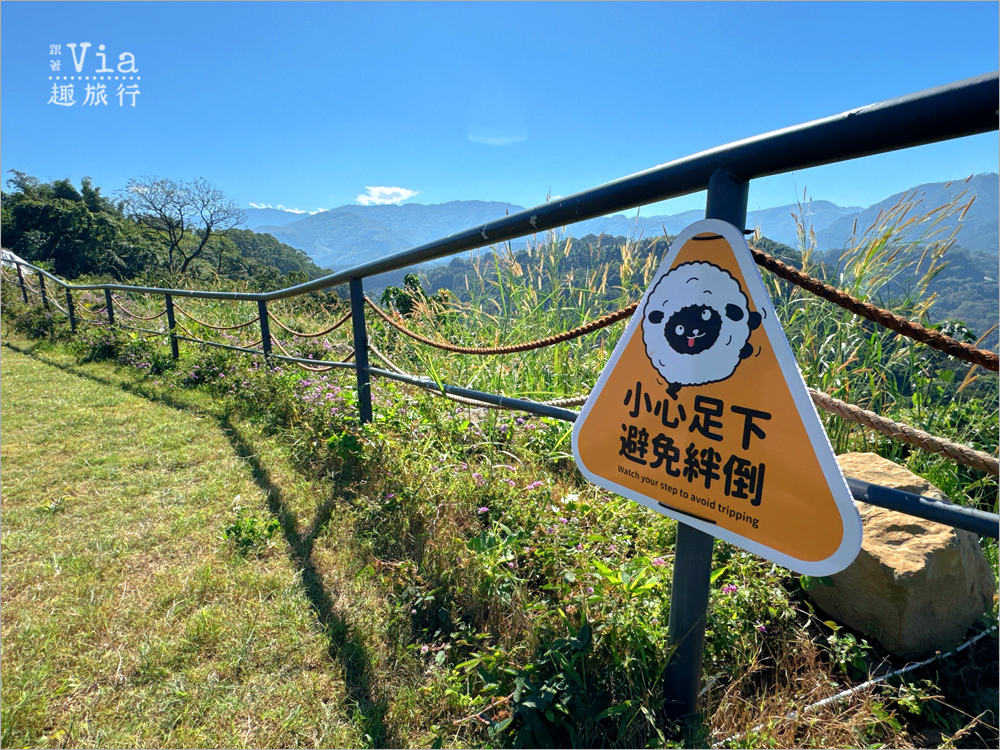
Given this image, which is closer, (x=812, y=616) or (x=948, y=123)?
(x=948, y=123)

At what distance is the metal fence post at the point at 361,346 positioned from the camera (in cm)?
251

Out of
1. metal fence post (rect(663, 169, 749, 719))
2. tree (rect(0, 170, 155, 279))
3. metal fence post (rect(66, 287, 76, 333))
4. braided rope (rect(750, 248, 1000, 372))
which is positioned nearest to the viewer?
braided rope (rect(750, 248, 1000, 372))

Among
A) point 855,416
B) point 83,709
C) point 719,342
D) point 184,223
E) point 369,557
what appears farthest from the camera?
point 184,223

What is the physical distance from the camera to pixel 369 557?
1872mm

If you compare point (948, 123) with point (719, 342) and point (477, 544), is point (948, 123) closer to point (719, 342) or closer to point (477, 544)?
point (719, 342)

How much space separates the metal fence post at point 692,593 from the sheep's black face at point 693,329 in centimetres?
18

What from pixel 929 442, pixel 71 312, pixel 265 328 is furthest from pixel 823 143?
pixel 71 312

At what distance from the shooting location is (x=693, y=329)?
883 millimetres

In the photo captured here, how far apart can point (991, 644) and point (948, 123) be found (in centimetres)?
160

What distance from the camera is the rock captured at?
1393 millimetres

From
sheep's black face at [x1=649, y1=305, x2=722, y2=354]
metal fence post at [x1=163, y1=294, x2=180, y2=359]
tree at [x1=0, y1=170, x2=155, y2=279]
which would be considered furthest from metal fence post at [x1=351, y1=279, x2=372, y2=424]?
tree at [x1=0, y1=170, x2=155, y2=279]

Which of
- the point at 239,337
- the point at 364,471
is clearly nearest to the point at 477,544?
the point at 364,471

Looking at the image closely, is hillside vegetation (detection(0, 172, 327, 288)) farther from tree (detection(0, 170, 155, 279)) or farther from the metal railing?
the metal railing

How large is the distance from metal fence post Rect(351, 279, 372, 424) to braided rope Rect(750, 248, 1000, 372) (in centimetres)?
199
